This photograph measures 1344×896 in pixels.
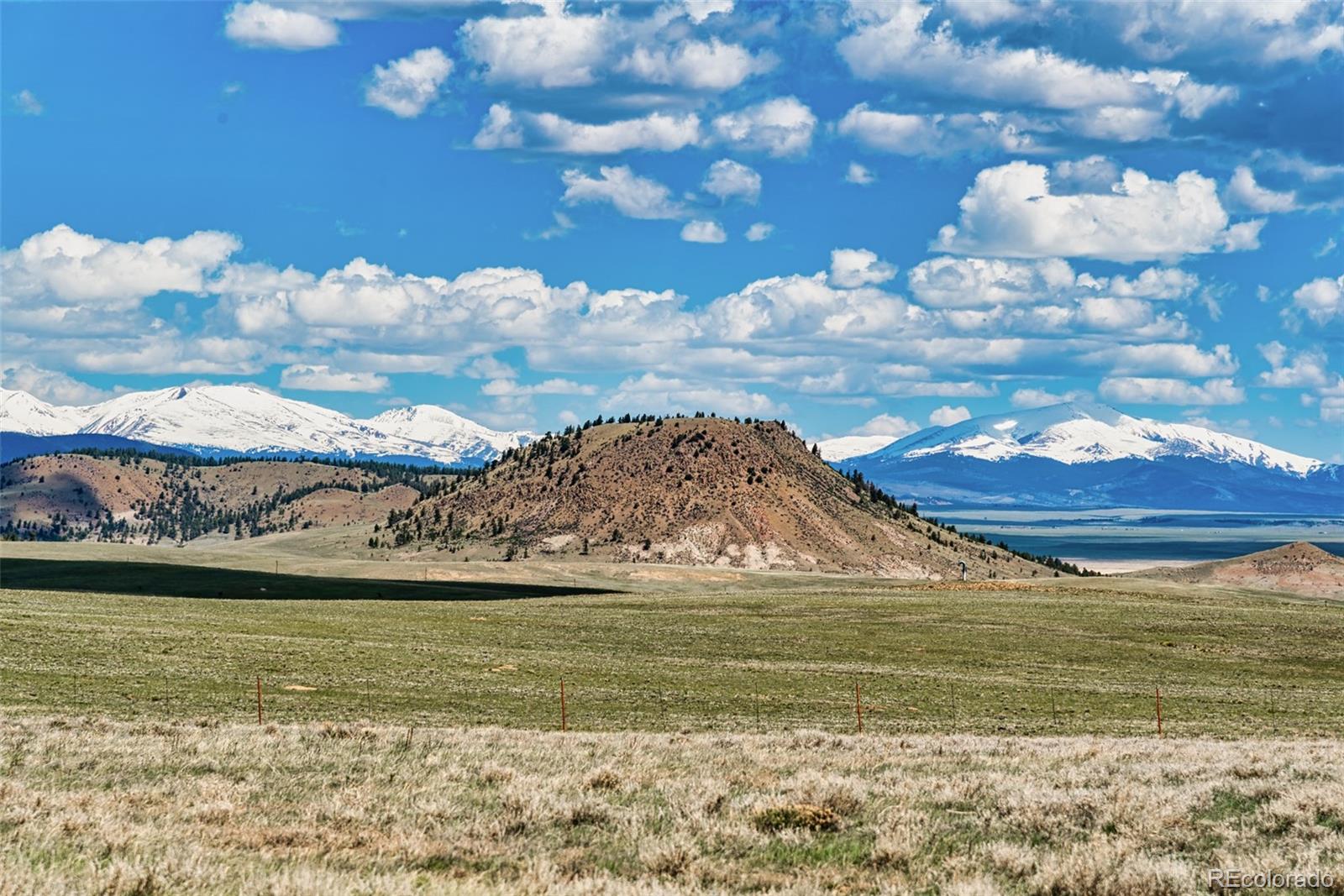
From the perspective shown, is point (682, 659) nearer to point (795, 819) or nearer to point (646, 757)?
point (646, 757)

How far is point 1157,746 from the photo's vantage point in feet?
93.5

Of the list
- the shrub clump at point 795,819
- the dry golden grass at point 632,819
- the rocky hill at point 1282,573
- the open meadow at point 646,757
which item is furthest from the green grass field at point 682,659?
the rocky hill at point 1282,573

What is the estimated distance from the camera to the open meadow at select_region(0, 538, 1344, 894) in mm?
14023

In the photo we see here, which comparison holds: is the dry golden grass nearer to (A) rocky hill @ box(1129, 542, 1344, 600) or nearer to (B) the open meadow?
(B) the open meadow

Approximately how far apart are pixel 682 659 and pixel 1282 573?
14315 cm

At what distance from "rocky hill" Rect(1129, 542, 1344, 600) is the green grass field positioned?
197 feet

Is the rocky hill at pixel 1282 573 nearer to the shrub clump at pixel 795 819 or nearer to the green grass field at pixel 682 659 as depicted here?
the green grass field at pixel 682 659

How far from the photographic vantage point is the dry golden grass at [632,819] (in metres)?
13.3

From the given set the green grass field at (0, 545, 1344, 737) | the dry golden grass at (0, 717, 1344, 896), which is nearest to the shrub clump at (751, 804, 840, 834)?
the dry golden grass at (0, 717, 1344, 896)

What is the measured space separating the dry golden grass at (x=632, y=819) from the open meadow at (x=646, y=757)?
7 cm

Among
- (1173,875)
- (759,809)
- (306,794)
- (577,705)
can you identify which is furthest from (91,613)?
(1173,875)

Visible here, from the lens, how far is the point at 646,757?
23422 millimetres

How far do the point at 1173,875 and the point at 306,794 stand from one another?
37.4ft

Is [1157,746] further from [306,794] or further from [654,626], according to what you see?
[654,626]
